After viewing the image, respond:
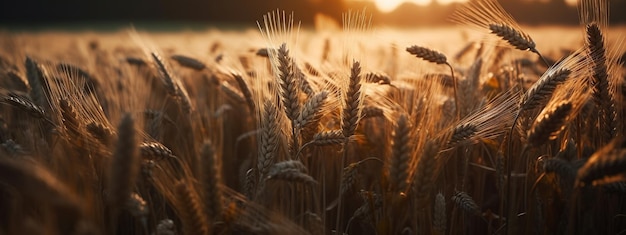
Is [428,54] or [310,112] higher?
[428,54]

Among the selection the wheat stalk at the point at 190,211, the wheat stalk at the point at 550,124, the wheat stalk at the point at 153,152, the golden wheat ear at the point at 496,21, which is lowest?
the wheat stalk at the point at 190,211

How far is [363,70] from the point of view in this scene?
208cm

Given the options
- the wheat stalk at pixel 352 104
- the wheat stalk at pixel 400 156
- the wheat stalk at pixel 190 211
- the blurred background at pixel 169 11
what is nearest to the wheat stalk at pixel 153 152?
the wheat stalk at pixel 190 211

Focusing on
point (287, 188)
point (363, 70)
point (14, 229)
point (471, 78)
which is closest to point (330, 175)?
point (287, 188)

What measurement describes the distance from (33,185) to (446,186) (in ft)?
5.77

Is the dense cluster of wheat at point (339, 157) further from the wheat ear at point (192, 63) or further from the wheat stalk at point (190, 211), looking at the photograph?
the wheat ear at point (192, 63)

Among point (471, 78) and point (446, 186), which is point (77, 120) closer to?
point (446, 186)

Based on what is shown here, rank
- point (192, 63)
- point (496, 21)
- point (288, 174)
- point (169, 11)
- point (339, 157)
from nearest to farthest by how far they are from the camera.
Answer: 1. point (288, 174)
2. point (496, 21)
3. point (339, 157)
4. point (192, 63)
5. point (169, 11)

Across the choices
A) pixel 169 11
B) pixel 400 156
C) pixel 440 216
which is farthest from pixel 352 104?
pixel 169 11

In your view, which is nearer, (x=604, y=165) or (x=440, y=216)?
(x=604, y=165)

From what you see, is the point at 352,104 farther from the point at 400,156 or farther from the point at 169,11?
the point at 169,11

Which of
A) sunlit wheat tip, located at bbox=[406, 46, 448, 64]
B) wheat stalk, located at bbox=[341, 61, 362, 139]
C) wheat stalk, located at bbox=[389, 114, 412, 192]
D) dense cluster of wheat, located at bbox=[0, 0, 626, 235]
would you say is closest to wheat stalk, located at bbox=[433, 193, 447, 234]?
dense cluster of wheat, located at bbox=[0, 0, 626, 235]

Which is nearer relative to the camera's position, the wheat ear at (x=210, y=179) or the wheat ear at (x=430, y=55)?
the wheat ear at (x=210, y=179)

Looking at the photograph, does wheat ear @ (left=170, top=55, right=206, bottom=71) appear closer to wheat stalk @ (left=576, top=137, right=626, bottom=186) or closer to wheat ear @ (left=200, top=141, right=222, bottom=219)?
wheat ear @ (left=200, top=141, right=222, bottom=219)
